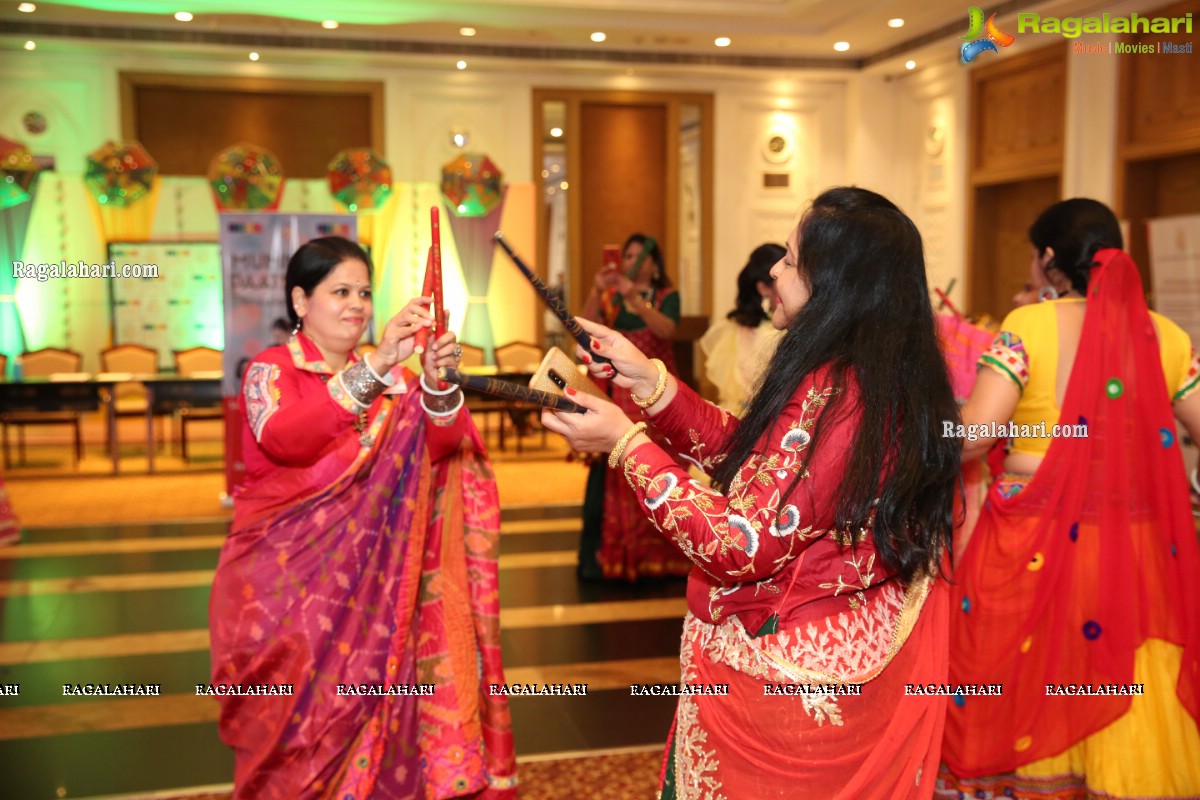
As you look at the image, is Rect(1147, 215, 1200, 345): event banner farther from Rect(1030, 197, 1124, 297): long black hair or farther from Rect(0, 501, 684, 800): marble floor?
Rect(1030, 197, 1124, 297): long black hair

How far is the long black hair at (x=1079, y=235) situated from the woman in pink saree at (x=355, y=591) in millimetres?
1473

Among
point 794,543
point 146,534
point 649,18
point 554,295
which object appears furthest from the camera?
point 649,18

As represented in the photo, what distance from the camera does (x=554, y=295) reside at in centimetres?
166

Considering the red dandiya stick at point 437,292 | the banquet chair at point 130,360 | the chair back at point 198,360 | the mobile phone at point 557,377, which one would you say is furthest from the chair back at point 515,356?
the mobile phone at point 557,377

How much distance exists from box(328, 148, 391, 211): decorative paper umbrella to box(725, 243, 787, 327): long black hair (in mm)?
5966

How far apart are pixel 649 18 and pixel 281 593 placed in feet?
25.4

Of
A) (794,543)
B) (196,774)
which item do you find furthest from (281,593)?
(794,543)

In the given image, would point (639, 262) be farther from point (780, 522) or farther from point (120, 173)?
point (120, 173)

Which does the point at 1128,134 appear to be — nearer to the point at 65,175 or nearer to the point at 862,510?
the point at 862,510

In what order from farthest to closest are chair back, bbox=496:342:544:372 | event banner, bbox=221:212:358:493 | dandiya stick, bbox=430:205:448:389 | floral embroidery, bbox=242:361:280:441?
chair back, bbox=496:342:544:372, event banner, bbox=221:212:358:493, floral embroidery, bbox=242:361:280:441, dandiya stick, bbox=430:205:448:389

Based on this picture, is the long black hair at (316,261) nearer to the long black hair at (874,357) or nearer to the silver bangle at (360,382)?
the silver bangle at (360,382)

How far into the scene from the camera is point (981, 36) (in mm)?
8523

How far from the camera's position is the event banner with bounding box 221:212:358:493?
6.15m

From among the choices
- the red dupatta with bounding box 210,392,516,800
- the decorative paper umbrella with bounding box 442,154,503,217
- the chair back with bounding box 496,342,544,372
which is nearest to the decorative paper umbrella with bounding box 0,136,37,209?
the decorative paper umbrella with bounding box 442,154,503,217
